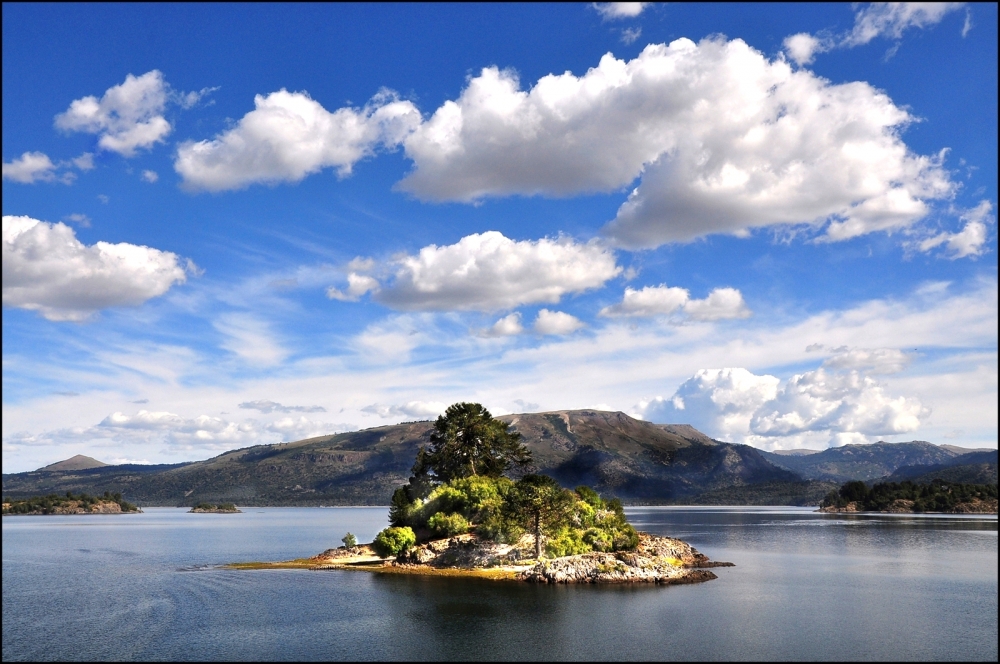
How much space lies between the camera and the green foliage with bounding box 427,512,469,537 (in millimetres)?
146375

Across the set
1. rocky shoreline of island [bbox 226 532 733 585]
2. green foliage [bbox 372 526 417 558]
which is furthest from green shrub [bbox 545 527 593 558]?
green foliage [bbox 372 526 417 558]

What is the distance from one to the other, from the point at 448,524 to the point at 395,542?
11656 millimetres

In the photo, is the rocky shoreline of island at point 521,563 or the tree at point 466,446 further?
the tree at point 466,446

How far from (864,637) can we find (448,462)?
105m

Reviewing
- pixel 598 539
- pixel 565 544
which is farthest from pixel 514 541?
pixel 598 539

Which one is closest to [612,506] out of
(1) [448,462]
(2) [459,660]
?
(1) [448,462]

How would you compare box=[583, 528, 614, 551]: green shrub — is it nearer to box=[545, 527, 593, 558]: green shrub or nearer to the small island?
the small island

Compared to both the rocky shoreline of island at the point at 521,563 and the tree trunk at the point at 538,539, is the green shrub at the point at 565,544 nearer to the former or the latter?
the tree trunk at the point at 538,539

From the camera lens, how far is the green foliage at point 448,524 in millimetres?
146375

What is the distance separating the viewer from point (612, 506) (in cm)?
15362

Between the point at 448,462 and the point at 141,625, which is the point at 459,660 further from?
the point at 448,462

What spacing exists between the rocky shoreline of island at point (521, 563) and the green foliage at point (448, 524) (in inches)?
113

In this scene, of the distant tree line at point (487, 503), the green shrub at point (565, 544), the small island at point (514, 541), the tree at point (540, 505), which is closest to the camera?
the small island at point (514, 541)

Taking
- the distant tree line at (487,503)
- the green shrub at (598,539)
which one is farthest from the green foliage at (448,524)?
the green shrub at (598,539)
